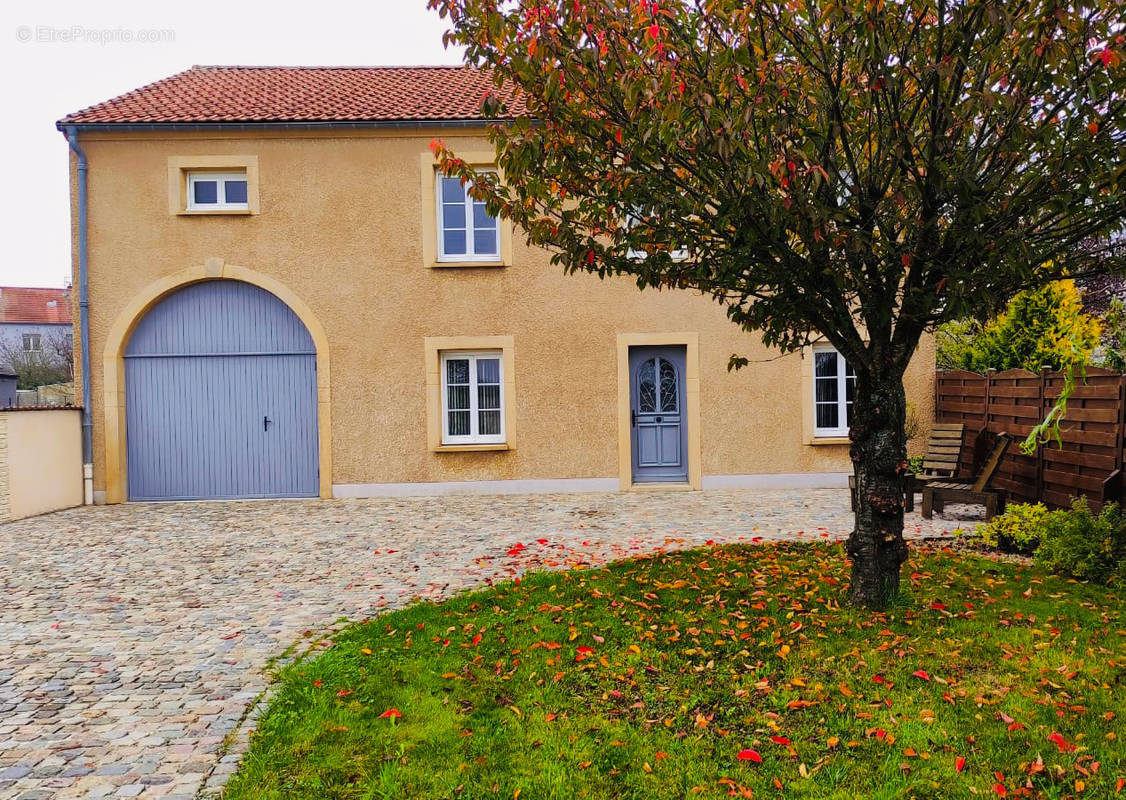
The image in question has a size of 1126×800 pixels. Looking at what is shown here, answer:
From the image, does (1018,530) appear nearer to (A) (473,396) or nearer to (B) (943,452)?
(B) (943,452)

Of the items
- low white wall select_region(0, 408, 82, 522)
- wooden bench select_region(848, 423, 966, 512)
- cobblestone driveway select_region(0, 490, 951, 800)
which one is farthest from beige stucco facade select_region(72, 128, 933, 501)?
wooden bench select_region(848, 423, 966, 512)

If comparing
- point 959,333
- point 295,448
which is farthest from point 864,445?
point 959,333

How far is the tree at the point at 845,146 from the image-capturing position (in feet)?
11.9

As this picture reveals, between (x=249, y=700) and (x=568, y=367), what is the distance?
850 centimetres

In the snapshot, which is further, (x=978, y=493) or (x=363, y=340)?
(x=363, y=340)

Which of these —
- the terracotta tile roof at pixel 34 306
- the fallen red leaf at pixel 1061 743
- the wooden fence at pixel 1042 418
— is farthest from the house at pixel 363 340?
the terracotta tile roof at pixel 34 306

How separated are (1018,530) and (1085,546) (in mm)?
924

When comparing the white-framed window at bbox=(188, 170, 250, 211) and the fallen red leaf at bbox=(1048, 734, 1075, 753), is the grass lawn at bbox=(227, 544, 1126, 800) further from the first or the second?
the white-framed window at bbox=(188, 170, 250, 211)

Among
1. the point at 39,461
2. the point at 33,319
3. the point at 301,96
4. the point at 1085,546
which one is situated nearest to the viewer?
the point at 1085,546

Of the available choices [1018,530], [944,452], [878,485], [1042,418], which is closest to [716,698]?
[878,485]

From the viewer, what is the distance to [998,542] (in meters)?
6.87

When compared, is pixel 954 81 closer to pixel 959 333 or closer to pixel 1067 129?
pixel 1067 129

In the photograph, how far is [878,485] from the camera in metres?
4.69

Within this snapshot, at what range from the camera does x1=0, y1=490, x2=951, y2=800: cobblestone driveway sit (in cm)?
352
